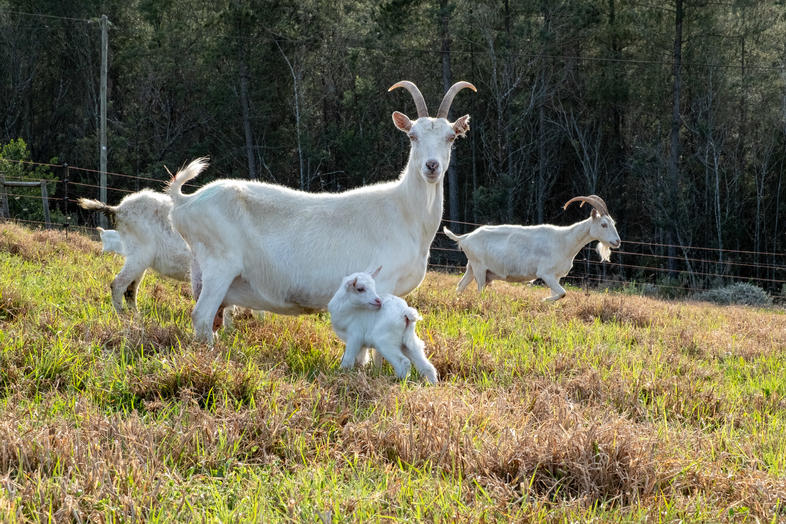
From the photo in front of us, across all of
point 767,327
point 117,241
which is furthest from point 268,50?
point 767,327

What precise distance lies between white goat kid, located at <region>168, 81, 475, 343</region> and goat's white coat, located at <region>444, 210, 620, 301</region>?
6.36 meters

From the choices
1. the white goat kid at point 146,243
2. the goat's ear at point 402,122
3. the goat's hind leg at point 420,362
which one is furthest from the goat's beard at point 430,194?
the white goat kid at point 146,243

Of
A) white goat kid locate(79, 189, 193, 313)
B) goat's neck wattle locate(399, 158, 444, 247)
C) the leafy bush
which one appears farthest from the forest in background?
goat's neck wattle locate(399, 158, 444, 247)

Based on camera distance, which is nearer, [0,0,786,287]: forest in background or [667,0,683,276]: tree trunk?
[667,0,683,276]: tree trunk

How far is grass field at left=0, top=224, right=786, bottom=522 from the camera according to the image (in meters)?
2.40

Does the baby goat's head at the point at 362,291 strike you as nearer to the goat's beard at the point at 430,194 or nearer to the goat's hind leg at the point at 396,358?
the goat's hind leg at the point at 396,358

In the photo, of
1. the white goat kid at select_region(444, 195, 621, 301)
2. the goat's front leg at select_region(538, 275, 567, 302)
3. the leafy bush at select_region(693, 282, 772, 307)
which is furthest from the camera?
the leafy bush at select_region(693, 282, 772, 307)

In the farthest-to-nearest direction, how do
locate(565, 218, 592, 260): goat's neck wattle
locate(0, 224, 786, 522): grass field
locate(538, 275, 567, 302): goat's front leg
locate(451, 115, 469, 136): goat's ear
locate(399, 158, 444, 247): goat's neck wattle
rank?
locate(565, 218, 592, 260): goat's neck wattle < locate(538, 275, 567, 302): goat's front leg < locate(451, 115, 469, 136): goat's ear < locate(399, 158, 444, 247): goat's neck wattle < locate(0, 224, 786, 522): grass field

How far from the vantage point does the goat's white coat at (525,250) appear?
11.6 meters

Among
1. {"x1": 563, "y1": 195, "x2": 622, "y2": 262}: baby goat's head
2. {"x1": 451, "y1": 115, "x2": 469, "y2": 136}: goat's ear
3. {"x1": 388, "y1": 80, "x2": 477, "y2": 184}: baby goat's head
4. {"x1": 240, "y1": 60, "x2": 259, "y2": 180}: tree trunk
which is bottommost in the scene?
{"x1": 563, "y1": 195, "x2": 622, "y2": 262}: baby goat's head

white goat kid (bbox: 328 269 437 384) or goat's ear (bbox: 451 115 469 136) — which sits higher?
goat's ear (bbox: 451 115 469 136)

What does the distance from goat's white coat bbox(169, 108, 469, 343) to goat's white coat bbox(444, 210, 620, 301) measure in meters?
6.36

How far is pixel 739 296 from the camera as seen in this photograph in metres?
17.4

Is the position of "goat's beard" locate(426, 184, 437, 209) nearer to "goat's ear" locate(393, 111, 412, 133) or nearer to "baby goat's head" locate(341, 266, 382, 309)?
"goat's ear" locate(393, 111, 412, 133)
